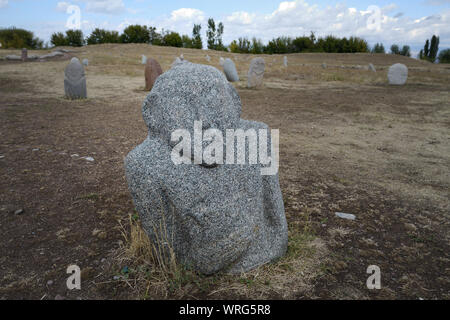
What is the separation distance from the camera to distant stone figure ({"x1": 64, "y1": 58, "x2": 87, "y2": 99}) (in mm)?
10039

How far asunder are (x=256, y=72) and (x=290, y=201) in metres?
9.97

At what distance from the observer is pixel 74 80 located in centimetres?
1021

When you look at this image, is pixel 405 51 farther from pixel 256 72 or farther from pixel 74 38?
pixel 74 38

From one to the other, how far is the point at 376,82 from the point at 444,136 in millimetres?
9690

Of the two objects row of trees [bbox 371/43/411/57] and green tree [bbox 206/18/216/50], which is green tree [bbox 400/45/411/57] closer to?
row of trees [bbox 371/43/411/57]

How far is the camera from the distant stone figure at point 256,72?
13.3m

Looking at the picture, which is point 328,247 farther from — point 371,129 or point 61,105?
point 61,105

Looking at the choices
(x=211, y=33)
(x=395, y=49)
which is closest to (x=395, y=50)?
(x=395, y=49)

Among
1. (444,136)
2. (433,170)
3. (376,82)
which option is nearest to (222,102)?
(433,170)

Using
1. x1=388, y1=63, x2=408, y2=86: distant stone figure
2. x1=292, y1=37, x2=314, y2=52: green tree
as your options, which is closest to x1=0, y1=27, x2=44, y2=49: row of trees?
x1=292, y1=37, x2=314, y2=52: green tree

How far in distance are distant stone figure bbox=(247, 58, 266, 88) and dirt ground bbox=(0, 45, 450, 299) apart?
3513mm

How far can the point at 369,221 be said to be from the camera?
3.75 m

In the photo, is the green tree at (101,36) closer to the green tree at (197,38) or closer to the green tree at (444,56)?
the green tree at (197,38)

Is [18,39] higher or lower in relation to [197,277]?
higher
